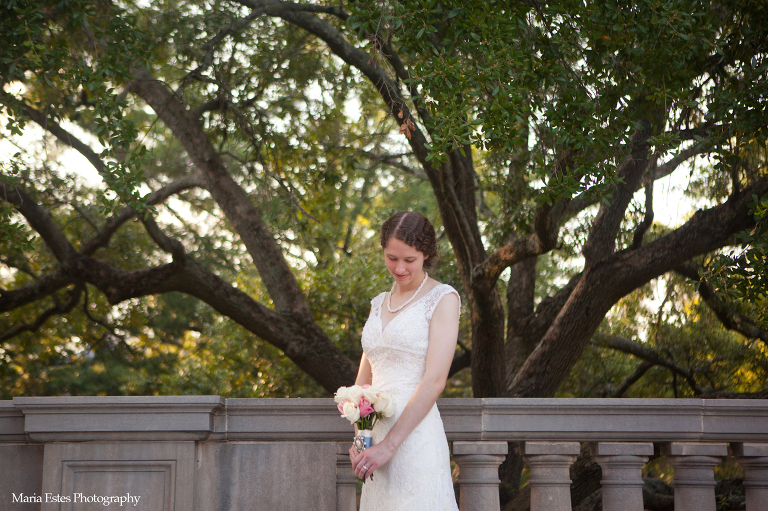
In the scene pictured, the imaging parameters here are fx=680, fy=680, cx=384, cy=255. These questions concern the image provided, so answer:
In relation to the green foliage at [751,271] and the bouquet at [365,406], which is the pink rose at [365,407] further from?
the green foliage at [751,271]

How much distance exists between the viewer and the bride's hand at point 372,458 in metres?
2.50

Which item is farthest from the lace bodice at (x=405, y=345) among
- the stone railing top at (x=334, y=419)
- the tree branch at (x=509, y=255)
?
the tree branch at (x=509, y=255)

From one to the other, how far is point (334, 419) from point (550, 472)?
101 centimetres

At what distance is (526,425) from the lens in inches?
121

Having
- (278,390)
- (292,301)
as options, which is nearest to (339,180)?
(292,301)

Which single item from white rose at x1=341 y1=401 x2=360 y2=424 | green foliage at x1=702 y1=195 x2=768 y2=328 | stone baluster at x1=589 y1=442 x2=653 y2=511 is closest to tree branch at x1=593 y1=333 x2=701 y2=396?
green foliage at x1=702 y1=195 x2=768 y2=328

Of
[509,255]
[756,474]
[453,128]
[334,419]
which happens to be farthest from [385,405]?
[509,255]

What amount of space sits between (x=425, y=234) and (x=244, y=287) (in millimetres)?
8989

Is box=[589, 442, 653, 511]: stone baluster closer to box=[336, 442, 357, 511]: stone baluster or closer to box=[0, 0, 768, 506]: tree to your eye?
box=[336, 442, 357, 511]: stone baluster

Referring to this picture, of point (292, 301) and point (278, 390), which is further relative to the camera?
point (278, 390)

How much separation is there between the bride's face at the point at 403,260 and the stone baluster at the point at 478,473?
2.81 feet

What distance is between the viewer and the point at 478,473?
120 inches

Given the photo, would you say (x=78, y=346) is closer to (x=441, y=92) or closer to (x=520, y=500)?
(x=520, y=500)

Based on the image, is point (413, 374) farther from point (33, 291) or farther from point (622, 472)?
point (33, 291)
